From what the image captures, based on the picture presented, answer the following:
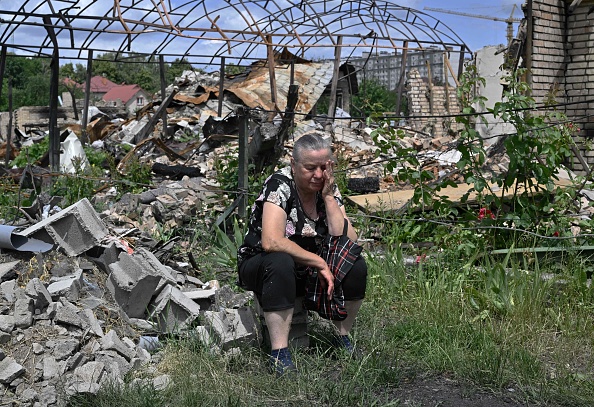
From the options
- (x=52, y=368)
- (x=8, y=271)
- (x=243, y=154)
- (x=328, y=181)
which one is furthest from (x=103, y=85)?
(x=52, y=368)

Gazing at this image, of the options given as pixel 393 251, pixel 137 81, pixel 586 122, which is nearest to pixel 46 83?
pixel 137 81

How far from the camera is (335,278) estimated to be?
4.28m

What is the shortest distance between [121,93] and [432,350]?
62.6 metres

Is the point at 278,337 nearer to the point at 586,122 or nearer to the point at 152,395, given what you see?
the point at 152,395

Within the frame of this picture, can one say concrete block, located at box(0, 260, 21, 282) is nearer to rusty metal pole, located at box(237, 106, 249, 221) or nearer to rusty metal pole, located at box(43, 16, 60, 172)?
rusty metal pole, located at box(237, 106, 249, 221)

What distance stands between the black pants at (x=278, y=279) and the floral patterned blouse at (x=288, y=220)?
11cm

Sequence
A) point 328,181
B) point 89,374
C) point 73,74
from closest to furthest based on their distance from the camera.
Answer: point 89,374
point 328,181
point 73,74

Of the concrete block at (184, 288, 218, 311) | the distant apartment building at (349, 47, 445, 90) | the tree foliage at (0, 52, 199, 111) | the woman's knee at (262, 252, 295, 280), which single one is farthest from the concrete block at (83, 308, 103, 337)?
the tree foliage at (0, 52, 199, 111)

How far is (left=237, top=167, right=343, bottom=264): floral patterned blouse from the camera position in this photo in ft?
14.2

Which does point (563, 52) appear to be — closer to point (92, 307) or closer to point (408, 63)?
point (92, 307)

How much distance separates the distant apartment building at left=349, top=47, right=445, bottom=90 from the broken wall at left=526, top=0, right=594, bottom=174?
215 inches

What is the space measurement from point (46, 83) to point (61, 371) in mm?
50777

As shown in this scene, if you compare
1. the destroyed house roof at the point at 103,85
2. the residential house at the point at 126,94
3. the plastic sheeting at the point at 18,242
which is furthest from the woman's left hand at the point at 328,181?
the destroyed house roof at the point at 103,85

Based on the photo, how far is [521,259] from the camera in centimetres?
559
